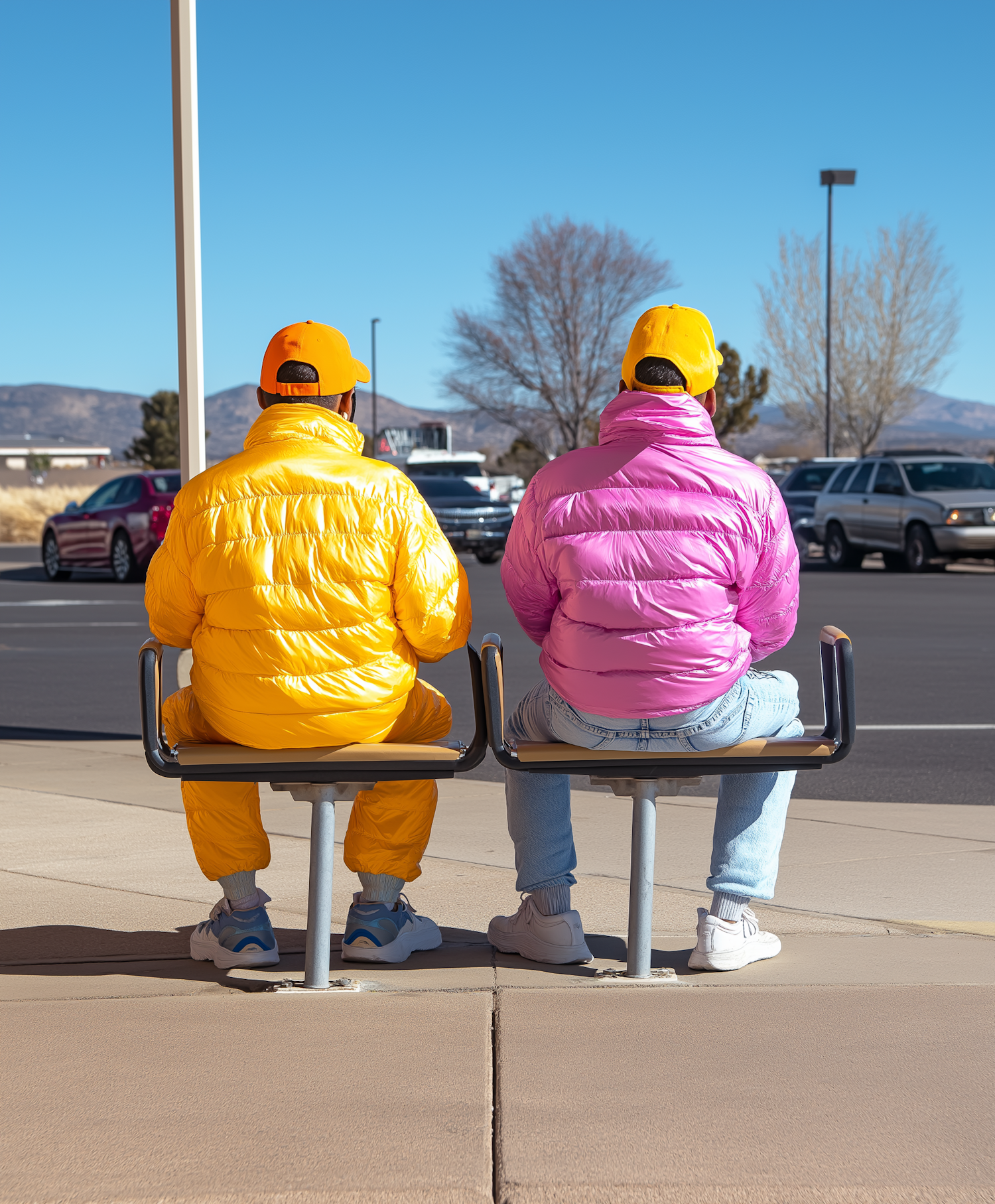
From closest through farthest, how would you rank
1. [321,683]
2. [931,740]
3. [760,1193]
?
[760,1193] → [321,683] → [931,740]

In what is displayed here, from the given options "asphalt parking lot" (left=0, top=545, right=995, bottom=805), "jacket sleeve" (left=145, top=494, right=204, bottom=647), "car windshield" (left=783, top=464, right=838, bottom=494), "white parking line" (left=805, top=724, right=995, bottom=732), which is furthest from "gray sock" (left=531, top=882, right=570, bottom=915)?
"car windshield" (left=783, top=464, right=838, bottom=494)

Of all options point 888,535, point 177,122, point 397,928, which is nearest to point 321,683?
point 397,928

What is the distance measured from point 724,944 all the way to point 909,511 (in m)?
20.1

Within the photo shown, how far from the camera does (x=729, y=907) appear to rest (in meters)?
4.37

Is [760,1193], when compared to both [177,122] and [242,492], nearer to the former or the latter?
[242,492]

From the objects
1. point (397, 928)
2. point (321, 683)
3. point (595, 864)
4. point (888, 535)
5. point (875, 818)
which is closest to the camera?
point (321, 683)

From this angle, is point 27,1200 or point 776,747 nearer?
point 27,1200

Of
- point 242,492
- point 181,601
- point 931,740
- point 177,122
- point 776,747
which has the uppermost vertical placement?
point 177,122

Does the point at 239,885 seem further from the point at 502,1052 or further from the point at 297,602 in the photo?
the point at 502,1052

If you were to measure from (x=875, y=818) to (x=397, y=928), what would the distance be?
271cm

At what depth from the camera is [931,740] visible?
8711 millimetres

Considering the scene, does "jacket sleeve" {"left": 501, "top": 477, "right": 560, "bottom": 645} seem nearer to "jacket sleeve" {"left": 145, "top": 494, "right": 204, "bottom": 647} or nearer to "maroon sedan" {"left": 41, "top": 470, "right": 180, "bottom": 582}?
"jacket sleeve" {"left": 145, "top": 494, "right": 204, "bottom": 647}

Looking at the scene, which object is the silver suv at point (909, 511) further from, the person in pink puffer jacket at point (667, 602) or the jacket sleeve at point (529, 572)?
the jacket sleeve at point (529, 572)

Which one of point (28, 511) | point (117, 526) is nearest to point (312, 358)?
point (117, 526)
